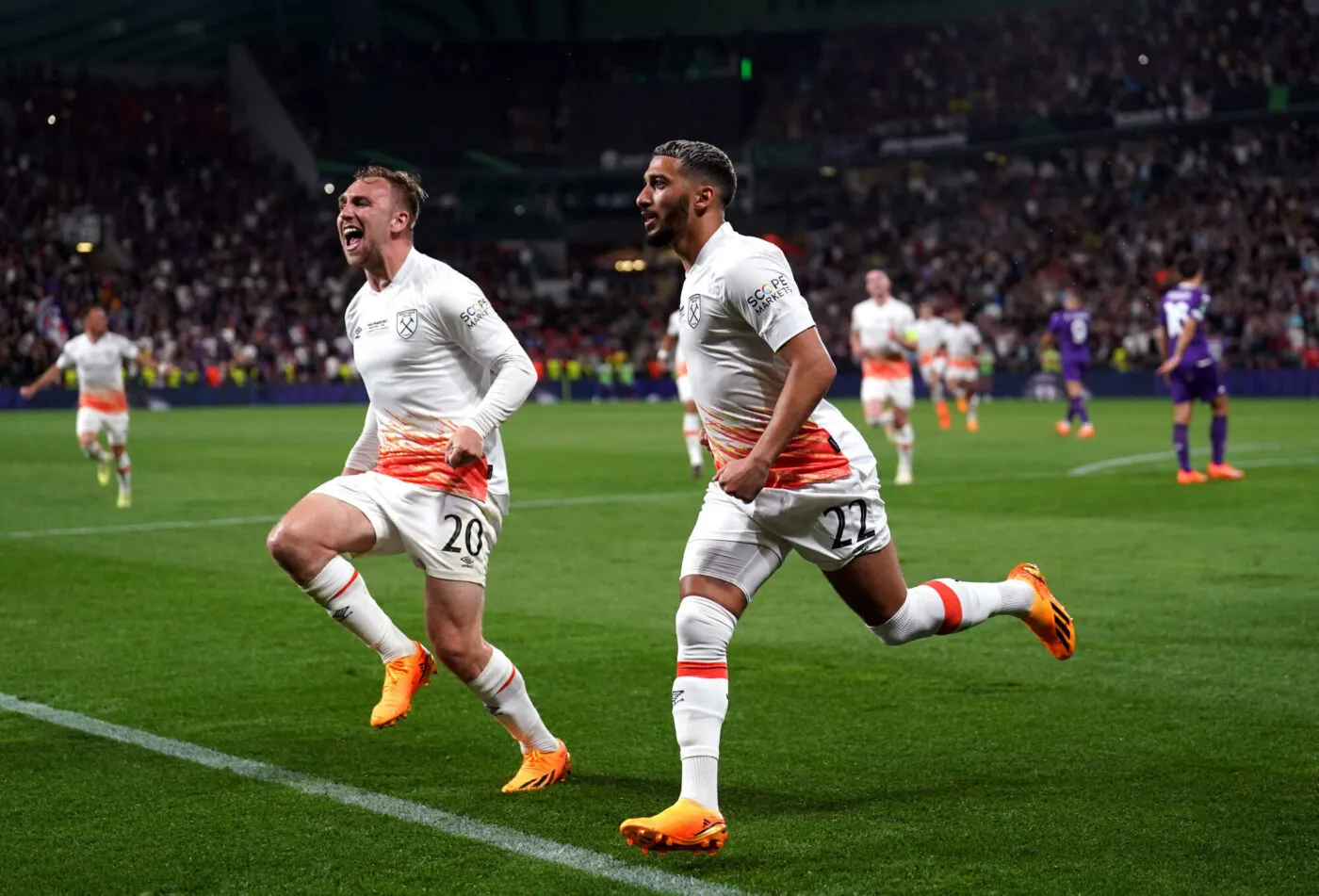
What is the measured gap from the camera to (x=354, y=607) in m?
5.73

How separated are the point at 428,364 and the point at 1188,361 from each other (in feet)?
42.0

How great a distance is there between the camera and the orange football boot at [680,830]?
14.6 feet

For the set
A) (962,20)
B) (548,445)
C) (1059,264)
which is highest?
(962,20)

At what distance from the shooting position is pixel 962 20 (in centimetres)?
5509

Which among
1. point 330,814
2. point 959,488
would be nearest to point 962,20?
point 959,488

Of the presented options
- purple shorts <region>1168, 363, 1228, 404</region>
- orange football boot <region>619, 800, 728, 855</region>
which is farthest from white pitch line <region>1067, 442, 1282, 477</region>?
orange football boot <region>619, 800, 728, 855</region>

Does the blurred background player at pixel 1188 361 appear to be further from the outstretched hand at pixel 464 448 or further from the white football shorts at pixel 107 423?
the outstretched hand at pixel 464 448

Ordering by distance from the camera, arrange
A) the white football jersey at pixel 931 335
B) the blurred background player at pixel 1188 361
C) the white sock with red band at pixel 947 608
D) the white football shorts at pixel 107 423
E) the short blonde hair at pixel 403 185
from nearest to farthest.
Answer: the white sock with red band at pixel 947 608 < the short blonde hair at pixel 403 185 < the blurred background player at pixel 1188 361 < the white football shorts at pixel 107 423 < the white football jersey at pixel 931 335

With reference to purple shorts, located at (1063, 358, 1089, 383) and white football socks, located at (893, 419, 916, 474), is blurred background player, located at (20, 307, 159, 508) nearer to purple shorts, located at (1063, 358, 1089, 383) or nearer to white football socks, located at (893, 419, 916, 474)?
white football socks, located at (893, 419, 916, 474)

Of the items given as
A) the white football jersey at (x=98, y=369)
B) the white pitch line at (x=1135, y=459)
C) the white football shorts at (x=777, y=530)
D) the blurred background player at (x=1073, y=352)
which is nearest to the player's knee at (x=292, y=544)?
the white football shorts at (x=777, y=530)

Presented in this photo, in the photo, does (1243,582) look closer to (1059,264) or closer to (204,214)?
(1059,264)

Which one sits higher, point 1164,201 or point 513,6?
point 513,6

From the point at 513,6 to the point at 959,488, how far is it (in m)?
44.6

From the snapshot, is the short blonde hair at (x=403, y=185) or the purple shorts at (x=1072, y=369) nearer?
the short blonde hair at (x=403, y=185)
